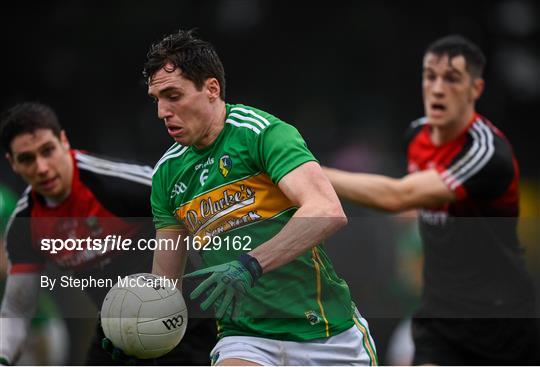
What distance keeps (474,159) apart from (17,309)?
2996 millimetres

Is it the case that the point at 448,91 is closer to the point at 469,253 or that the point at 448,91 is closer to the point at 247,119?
the point at 469,253

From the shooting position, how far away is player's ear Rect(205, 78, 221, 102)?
450 cm

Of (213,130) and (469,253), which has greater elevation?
(213,130)

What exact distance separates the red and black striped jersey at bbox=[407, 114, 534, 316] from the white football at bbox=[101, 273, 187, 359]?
2657 millimetres

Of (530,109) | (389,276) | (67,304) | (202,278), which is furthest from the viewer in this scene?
(530,109)

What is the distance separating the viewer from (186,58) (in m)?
4.45

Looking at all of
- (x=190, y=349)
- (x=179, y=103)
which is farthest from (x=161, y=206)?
(x=190, y=349)

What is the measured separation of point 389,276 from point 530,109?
360 cm

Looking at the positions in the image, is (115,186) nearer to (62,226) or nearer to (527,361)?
(62,226)

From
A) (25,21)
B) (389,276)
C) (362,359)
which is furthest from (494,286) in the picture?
(25,21)

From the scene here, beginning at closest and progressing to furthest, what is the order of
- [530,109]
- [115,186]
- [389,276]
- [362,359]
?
[362,359] → [115,186] → [389,276] → [530,109]

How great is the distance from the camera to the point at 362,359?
4637 mm

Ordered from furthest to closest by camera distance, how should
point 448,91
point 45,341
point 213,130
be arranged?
point 45,341 < point 448,91 < point 213,130

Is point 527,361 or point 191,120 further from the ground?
point 191,120
